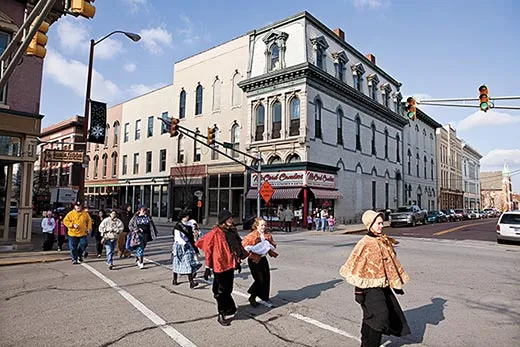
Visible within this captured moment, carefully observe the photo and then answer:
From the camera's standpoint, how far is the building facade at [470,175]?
247 feet

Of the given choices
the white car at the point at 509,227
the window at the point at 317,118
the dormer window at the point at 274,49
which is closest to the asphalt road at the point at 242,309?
the white car at the point at 509,227

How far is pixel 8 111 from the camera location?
1408 centimetres

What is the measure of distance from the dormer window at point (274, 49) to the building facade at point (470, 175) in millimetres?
56000

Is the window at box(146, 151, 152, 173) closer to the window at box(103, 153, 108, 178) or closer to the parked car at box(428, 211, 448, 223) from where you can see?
the window at box(103, 153, 108, 178)

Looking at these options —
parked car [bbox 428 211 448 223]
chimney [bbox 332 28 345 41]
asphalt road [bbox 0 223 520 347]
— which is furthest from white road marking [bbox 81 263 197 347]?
parked car [bbox 428 211 448 223]

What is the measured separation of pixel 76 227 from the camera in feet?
37.9

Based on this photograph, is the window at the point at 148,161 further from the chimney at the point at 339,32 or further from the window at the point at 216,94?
the chimney at the point at 339,32

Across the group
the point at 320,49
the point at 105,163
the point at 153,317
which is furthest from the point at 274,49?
the point at 153,317

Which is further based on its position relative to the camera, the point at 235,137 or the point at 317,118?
the point at 235,137

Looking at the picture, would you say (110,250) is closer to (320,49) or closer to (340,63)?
(320,49)

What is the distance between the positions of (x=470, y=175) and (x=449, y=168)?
2023 cm

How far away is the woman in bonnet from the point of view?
4375mm

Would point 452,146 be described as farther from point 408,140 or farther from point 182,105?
point 182,105

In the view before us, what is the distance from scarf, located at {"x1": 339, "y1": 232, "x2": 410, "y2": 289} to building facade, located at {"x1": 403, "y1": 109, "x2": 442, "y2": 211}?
43.0 metres
